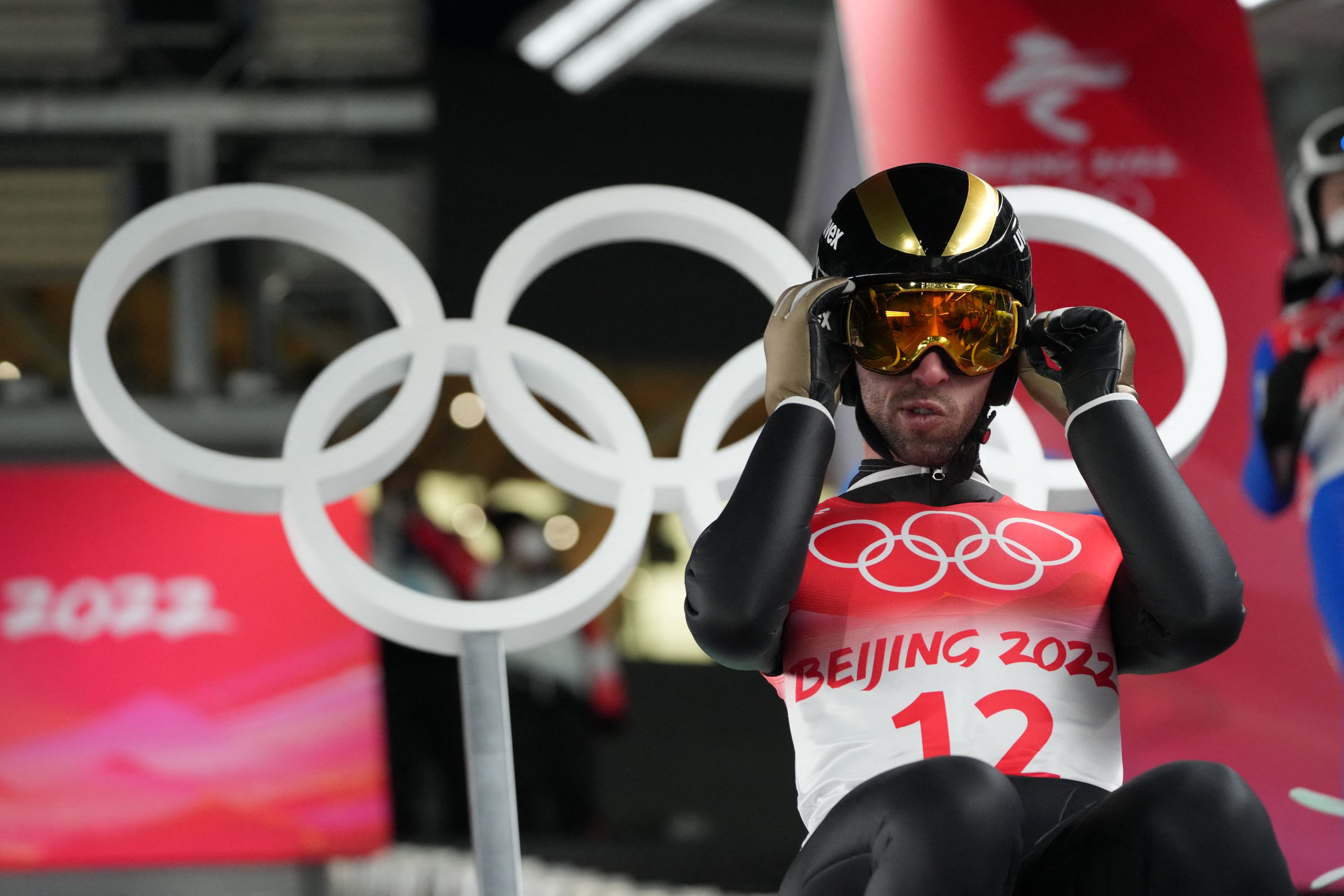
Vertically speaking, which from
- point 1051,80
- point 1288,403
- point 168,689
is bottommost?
point 168,689

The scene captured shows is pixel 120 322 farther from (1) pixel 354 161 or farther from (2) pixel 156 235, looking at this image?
(2) pixel 156 235

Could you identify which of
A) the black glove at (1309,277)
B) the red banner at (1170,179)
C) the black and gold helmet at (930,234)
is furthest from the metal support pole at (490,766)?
the black glove at (1309,277)

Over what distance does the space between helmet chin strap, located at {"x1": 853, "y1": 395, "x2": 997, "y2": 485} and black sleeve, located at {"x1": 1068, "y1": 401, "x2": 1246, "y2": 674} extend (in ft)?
0.52

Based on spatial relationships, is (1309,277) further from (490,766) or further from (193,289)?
(193,289)

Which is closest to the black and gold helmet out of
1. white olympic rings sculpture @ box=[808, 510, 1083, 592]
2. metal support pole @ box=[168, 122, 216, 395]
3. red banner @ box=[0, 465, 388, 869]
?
white olympic rings sculpture @ box=[808, 510, 1083, 592]

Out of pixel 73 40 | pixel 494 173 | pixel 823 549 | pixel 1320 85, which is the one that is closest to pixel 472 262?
pixel 494 173

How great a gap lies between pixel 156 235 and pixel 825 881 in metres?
1.27

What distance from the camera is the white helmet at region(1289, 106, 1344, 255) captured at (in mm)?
2863

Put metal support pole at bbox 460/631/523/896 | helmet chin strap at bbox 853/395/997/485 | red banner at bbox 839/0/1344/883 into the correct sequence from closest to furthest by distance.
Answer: helmet chin strap at bbox 853/395/997/485, metal support pole at bbox 460/631/523/896, red banner at bbox 839/0/1344/883

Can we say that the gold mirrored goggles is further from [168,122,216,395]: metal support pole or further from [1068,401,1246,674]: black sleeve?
[168,122,216,395]: metal support pole

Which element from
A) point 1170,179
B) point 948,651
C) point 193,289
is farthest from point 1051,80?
point 193,289

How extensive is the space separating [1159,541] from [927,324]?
0.32m

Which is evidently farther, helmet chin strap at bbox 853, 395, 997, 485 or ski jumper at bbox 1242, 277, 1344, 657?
ski jumper at bbox 1242, 277, 1344, 657

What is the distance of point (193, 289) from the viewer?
5453mm
